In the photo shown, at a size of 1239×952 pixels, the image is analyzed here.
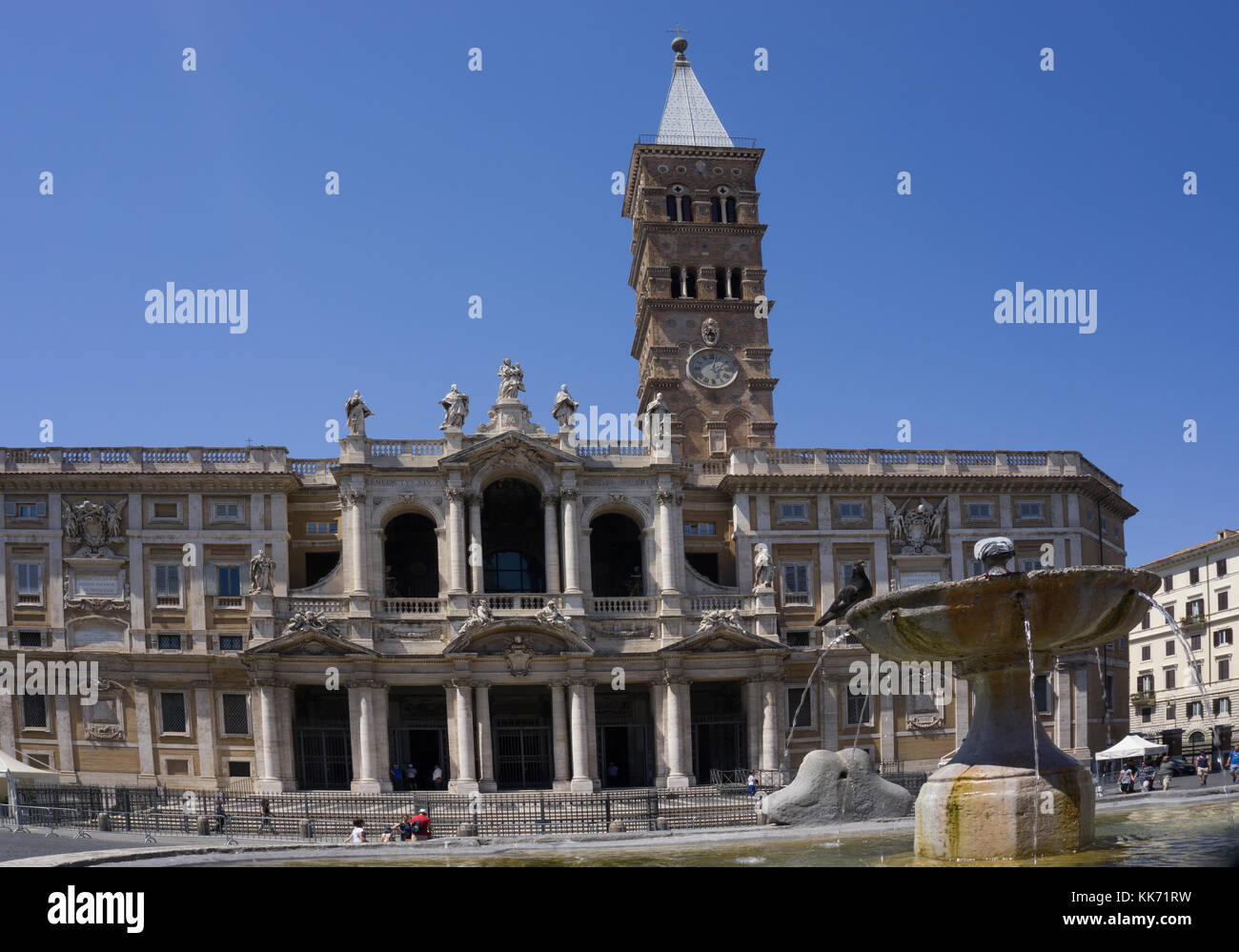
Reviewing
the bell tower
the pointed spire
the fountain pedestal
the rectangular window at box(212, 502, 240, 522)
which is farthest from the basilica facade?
the fountain pedestal

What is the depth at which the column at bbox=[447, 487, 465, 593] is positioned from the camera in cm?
5134

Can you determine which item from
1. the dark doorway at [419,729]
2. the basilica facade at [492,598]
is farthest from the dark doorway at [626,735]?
the dark doorway at [419,729]

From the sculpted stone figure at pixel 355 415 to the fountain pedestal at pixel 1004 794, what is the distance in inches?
1519

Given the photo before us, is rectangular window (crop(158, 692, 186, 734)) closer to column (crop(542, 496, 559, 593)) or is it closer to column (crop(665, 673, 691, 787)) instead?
column (crop(542, 496, 559, 593))

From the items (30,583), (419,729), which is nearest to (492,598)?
(419,729)

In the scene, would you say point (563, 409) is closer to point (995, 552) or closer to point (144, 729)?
point (144, 729)

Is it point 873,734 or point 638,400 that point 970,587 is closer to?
point 873,734

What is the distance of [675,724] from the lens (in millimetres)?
51156

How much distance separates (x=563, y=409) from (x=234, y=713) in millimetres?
17579

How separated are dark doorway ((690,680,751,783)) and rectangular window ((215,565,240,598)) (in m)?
18.9

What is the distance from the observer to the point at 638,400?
7238cm
